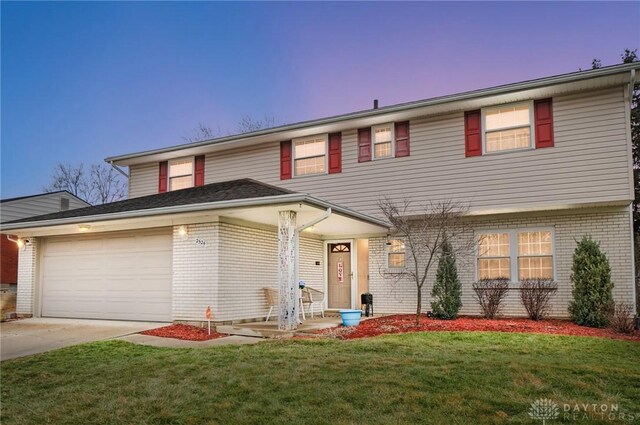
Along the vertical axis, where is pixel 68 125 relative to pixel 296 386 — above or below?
above

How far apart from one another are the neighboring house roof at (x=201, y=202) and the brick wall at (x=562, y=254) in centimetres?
244

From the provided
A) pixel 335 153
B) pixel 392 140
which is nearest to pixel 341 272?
pixel 335 153

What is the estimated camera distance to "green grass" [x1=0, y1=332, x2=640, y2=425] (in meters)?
4.65

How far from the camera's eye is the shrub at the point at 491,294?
11.9 metres

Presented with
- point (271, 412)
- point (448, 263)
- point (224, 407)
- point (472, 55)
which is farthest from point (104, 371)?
point (472, 55)

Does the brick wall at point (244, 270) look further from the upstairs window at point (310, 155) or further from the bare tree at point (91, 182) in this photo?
the bare tree at point (91, 182)

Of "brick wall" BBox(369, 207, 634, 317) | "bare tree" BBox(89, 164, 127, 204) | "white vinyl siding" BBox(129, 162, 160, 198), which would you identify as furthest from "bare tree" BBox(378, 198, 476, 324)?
"bare tree" BBox(89, 164, 127, 204)

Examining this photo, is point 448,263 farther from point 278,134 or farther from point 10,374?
point 10,374

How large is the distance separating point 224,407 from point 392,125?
9855 mm

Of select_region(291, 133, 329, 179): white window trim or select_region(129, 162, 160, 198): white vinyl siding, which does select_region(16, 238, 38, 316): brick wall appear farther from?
select_region(291, 133, 329, 179): white window trim

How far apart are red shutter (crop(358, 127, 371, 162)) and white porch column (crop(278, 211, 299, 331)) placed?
4295 mm

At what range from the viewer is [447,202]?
1223cm

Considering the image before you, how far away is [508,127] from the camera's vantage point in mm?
11859

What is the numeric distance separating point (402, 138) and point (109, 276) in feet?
27.6
